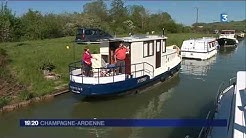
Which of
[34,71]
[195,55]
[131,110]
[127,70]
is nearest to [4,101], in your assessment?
[34,71]

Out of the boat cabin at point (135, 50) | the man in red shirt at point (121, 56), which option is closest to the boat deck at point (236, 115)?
the man in red shirt at point (121, 56)

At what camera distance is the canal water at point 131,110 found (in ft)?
38.4

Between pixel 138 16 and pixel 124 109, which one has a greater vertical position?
pixel 138 16

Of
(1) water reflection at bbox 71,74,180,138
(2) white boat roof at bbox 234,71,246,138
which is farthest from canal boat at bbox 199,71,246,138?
(1) water reflection at bbox 71,74,180,138

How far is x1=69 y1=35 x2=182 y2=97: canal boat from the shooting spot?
15430mm

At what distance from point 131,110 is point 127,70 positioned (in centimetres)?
291

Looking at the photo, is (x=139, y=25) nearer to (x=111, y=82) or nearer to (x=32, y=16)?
(x=32, y=16)

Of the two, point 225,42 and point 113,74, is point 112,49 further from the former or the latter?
point 225,42

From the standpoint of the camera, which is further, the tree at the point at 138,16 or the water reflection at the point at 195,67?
the tree at the point at 138,16

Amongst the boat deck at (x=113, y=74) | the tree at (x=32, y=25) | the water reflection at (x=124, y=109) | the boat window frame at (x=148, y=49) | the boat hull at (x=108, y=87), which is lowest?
the water reflection at (x=124, y=109)

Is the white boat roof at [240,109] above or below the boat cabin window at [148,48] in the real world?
below

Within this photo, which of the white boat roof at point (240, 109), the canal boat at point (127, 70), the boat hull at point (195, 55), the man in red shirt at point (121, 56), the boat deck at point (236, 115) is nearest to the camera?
the white boat roof at point (240, 109)

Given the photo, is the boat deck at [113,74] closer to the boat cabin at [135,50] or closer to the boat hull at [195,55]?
the boat cabin at [135,50]

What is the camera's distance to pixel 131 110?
1478 centimetres
